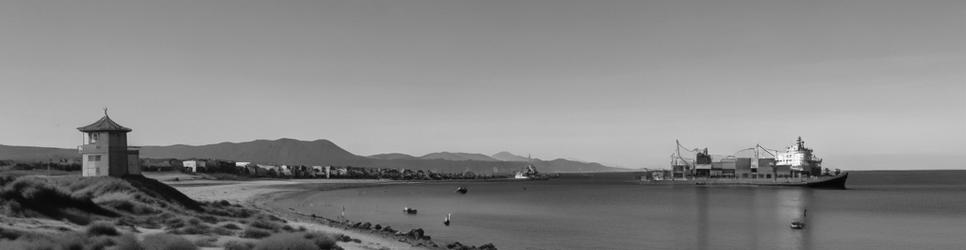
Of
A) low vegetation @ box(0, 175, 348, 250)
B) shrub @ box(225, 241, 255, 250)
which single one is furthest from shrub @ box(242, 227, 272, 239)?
shrub @ box(225, 241, 255, 250)

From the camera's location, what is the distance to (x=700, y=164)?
511 ft

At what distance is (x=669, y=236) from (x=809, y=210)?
35.0 metres

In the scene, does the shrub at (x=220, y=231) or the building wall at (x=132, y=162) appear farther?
the building wall at (x=132, y=162)

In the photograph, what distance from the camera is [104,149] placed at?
3941 cm

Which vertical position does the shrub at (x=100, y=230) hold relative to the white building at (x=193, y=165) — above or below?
above

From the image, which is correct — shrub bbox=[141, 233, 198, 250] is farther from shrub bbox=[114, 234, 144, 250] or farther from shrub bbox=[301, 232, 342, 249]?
shrub bbox=[301, 232, 342, 249]

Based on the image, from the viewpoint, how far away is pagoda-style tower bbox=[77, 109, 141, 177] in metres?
39.4

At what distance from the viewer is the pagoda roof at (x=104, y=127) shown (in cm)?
3922

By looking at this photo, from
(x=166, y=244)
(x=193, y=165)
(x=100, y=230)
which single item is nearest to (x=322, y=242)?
(x=166, y=244)

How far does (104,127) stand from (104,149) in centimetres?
136

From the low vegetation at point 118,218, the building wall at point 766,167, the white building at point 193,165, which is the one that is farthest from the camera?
the white building at point 193,165

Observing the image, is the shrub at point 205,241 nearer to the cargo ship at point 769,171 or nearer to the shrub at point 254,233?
the shrub at point 254,233

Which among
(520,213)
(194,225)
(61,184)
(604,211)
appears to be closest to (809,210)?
(604,211)

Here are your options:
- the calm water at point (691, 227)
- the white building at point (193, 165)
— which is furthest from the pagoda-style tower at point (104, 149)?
the white building at point (193, 165)
